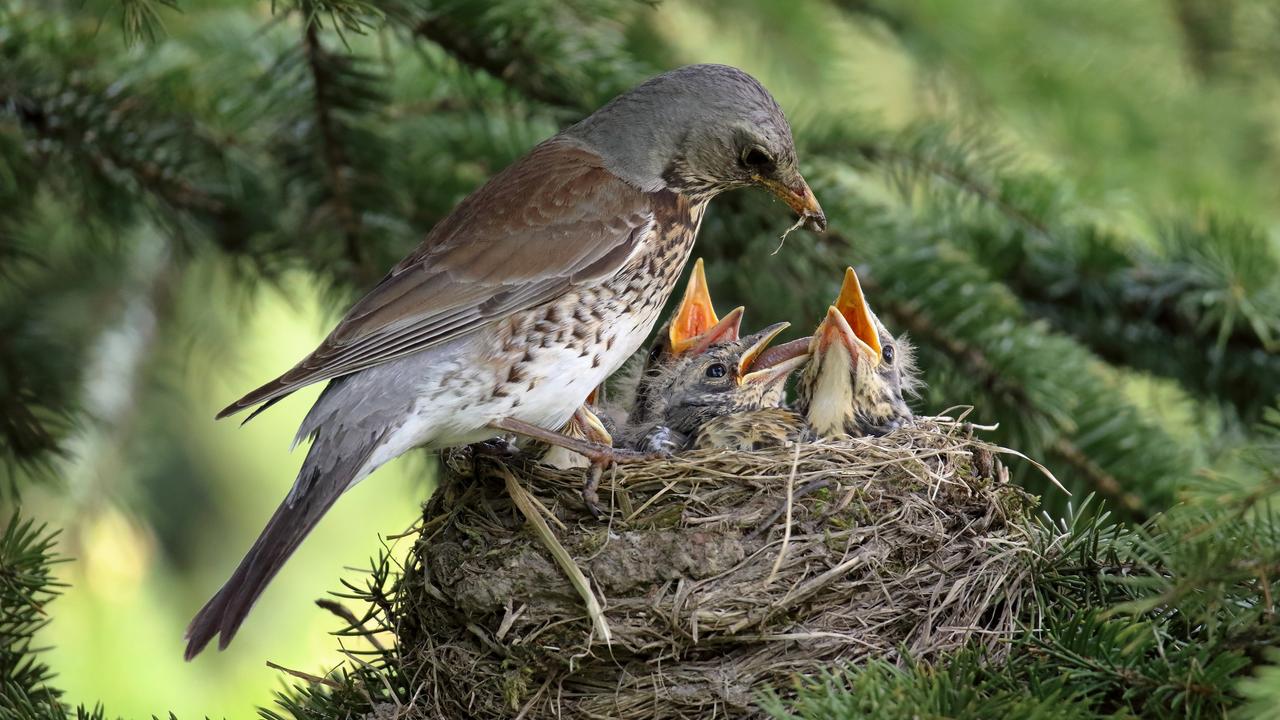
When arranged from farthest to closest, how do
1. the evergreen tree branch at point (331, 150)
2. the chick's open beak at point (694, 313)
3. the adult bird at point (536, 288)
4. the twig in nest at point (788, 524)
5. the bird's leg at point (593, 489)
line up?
the chick's open beak at point (694, 313) < the evergreen tree branch at point (331, 150) < the adult bird at point (536, 288) < the bird's leg at point (593, 489) < the twig in nest at point (788, 524)

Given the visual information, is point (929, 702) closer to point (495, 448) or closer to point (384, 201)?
point (495, 448)

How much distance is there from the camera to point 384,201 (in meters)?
3.66

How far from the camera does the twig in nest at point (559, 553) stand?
251cm

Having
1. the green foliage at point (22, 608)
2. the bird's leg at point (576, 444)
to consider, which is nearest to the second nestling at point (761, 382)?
the bird's leg at point (576, 444)

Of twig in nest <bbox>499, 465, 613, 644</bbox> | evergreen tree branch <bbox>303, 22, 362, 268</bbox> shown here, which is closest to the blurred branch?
twig in nest <bbox>499, 465, 613, 644</bbox>

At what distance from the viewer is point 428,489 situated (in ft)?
13.8

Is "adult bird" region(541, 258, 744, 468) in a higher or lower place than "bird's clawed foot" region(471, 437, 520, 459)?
lower

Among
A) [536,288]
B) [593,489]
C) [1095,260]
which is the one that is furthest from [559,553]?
[1095,260]

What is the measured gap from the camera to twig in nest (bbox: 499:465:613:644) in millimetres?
2512

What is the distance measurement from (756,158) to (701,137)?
0.16 metres

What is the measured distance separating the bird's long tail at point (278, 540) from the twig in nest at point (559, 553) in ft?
1.21

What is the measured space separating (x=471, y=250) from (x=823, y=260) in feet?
3.58

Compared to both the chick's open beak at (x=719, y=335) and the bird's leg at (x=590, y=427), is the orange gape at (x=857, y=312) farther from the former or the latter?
the bird's leg at (x=590, y=427)

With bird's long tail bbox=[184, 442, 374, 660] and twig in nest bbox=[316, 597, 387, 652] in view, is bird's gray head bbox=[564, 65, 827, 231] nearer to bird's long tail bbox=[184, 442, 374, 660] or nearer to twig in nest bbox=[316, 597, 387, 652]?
bird's long tail bbox=[184, 442, 374, 660]
